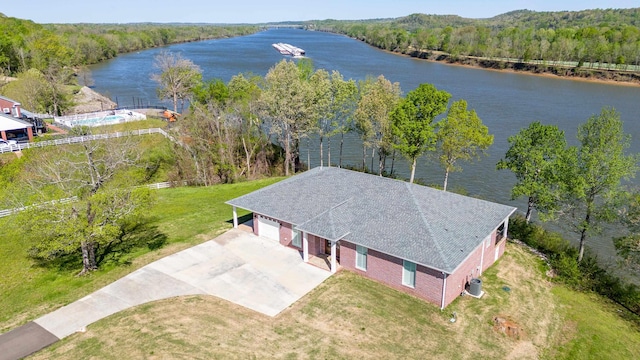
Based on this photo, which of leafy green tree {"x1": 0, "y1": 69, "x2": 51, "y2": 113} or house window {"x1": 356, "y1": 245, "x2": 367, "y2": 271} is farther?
leafy green tree {"x1": 0, "y1": 69, "x2": 51, "y2": 113}

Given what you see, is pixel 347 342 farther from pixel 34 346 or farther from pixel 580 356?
pixel 34 346

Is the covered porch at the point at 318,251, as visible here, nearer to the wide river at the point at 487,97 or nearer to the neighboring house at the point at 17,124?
the wide river at the point at 487,97

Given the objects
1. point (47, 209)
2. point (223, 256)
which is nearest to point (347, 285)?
point (223, 256)

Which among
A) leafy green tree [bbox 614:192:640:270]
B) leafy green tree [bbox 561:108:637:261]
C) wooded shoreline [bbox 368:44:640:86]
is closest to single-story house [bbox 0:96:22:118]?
leafy green tree [bbox 561:108:637:261]

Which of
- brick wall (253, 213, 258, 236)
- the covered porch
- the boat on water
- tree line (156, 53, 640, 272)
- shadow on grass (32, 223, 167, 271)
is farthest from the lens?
the boat on water

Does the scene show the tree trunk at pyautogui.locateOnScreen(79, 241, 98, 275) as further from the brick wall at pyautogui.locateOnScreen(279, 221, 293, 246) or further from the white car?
the white car
